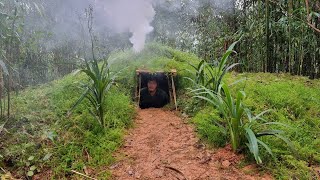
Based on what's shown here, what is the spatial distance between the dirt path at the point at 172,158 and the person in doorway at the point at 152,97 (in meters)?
1.62

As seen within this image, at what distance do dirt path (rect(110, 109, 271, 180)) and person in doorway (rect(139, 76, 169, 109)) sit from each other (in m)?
1.62

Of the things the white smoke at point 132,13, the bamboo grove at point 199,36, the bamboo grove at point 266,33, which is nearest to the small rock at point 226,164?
the bamboo grove at point 199,36

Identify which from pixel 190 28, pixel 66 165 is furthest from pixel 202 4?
pixel 66 165

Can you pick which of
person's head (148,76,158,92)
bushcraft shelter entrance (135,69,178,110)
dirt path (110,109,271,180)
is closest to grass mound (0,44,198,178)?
dirt path (110,109,271,180)

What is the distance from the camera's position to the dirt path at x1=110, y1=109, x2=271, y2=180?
2.37 metres

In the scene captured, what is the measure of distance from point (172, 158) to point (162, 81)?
2.99 m

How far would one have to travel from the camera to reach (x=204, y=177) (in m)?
2.30

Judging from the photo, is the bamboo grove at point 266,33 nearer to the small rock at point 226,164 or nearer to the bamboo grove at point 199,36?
the bamboo grove at point 199,36

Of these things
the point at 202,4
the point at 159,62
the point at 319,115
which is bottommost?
the point at 319,115

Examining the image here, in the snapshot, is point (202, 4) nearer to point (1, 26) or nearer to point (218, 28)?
point (218, 28)

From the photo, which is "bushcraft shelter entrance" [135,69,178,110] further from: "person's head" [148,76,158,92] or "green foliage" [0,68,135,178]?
"green foliage" [0,68,135,178]

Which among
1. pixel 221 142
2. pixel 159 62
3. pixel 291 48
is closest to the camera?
pixel 221 142

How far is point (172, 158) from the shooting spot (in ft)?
8.77

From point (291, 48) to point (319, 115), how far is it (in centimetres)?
220
